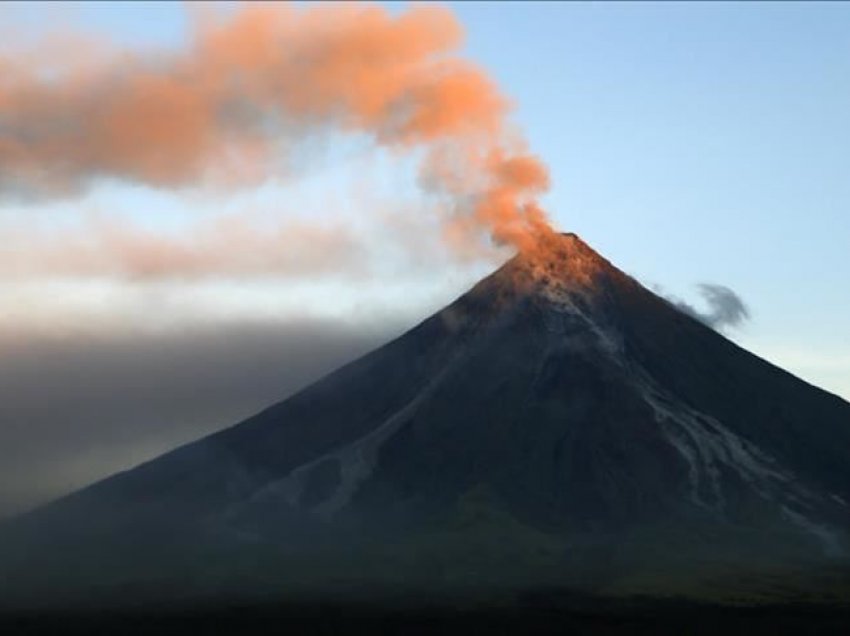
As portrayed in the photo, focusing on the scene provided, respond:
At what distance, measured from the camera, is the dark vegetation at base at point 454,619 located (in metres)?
166

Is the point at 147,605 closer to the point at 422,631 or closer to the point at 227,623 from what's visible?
the point at 227,623

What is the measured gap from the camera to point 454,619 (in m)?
178

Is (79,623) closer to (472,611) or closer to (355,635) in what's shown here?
(355,635)

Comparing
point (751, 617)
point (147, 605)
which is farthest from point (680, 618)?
point (147, 605)

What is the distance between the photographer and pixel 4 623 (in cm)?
17500

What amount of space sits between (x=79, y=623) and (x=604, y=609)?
200 feet

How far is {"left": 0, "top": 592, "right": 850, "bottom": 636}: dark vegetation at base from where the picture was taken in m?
166

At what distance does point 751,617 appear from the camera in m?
182

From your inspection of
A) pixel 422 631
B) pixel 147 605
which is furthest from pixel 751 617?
pixel 147 605

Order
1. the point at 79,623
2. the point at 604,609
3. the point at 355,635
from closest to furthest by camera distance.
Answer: the point at 355,635 < the point at 79,623 < the point at 604,609

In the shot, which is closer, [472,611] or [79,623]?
[79,623]

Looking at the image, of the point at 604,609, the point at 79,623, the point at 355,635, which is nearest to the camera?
the point at 355,635

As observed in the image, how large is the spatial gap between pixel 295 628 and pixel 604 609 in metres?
40.1

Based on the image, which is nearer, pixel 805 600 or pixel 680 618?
pixel 680 618
